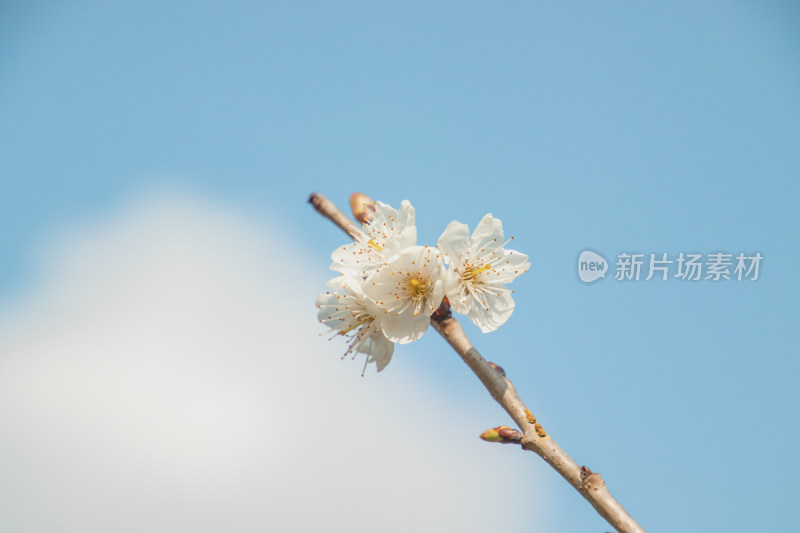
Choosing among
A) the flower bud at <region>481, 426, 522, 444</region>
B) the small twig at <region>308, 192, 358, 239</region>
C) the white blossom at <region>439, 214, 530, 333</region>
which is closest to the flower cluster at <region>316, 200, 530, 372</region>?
the white blossom at <region>439, 214, 530, 333</region>

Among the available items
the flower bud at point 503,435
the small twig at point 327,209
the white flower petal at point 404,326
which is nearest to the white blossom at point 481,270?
the white flower petal at point 404,326

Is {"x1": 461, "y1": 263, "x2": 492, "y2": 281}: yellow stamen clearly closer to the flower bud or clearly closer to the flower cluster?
the flower cluster

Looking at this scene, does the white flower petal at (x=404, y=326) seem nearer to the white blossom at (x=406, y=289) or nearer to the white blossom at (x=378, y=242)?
the white blossom at (x=406, y=289)

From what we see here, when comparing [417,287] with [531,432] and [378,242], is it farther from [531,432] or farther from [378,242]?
[531,432]

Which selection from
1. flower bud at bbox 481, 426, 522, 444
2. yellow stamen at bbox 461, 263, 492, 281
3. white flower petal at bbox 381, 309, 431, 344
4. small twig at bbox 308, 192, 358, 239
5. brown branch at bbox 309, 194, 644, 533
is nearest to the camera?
brown branch at bbox 309, 194, 644, 533

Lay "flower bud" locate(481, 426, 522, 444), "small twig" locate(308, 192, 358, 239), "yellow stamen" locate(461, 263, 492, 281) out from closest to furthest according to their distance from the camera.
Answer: "flower bud" locate(481, 426, 522, 444)
"yellow stamen" locate(461, 263, 492, 281)
"small twig" locate(308, 192, 358, 239)

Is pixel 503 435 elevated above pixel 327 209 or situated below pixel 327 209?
below

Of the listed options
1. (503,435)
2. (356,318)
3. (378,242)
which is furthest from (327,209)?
(503,435)
